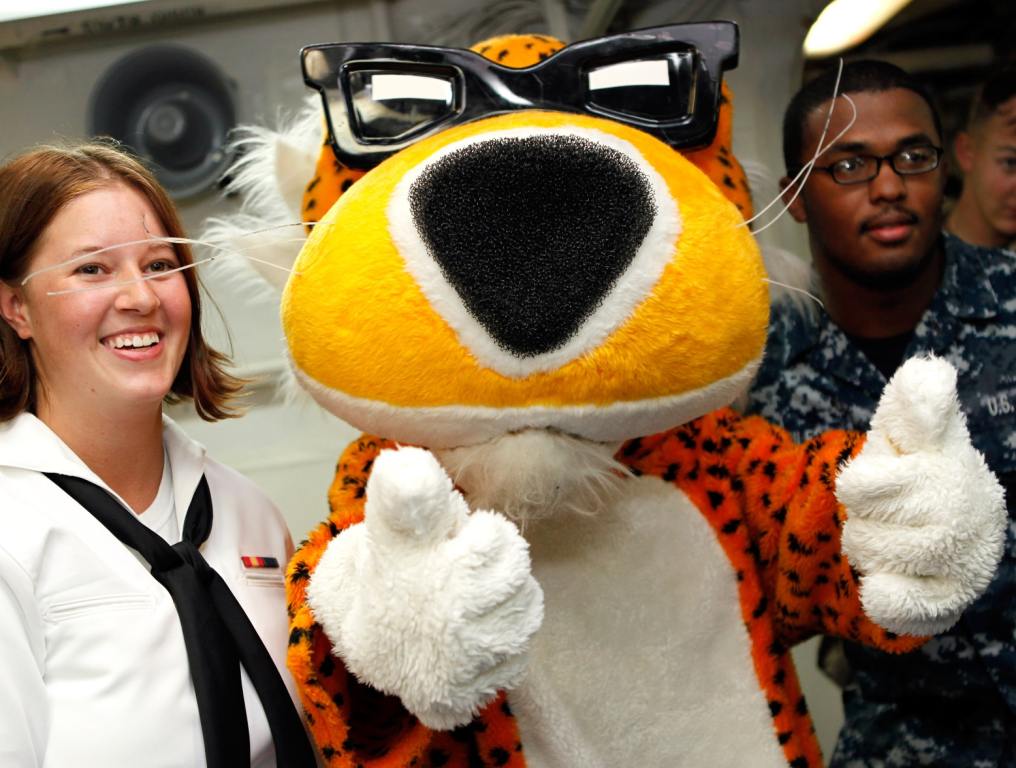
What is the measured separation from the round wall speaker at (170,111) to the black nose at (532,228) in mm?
972

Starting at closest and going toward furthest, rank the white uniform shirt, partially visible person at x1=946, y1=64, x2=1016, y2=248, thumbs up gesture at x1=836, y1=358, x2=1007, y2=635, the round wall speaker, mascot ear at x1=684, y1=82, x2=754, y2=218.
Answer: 1. thumbs up gesture at x1=836, y1=358, x2=1007, y2=635
2. the white uniform shirt
3. mascot ear at x1=684, y1=82, x2=754, y2=218
4. partially visible person at x1=946, y1=64, x2=1016, y2=248
5. the round wall speaker

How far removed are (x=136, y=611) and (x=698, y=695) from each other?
56 cm

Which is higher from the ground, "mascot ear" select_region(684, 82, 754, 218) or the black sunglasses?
the black sunglasses

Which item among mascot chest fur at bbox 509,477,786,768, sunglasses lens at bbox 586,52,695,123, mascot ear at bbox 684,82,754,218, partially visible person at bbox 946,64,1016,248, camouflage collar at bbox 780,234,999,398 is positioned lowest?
mascot chest fur at bbox 509,477,786,768

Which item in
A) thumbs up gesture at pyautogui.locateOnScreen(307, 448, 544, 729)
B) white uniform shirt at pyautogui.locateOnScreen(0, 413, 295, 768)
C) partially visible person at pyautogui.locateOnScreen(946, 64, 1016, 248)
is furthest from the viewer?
partially visible person at pyautogui.locateOnScreen(946, 64, 1016, 248)

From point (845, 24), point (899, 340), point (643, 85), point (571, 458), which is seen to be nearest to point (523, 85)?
point (643, 85)

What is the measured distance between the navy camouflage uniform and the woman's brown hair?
0.79m

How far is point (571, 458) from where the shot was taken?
32.1 inches

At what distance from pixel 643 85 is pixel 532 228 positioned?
268 mm

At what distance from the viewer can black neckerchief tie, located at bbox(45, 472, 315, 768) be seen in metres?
0.97

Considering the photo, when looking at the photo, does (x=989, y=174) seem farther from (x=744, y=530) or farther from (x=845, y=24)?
(x=744, y=530)

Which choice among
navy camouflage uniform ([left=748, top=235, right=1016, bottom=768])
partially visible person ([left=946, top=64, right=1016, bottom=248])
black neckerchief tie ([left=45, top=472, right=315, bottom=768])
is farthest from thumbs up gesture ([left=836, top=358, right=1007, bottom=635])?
partially visible person ([left=946, top=64, right=1016, bottom=248])

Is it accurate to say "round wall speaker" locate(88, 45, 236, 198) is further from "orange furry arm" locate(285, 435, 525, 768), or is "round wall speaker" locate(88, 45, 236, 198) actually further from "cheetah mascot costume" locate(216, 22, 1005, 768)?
"orange furry arm" locate(285, 435, 525, 768)

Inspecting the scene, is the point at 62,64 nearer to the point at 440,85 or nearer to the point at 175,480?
the point at 175,480
